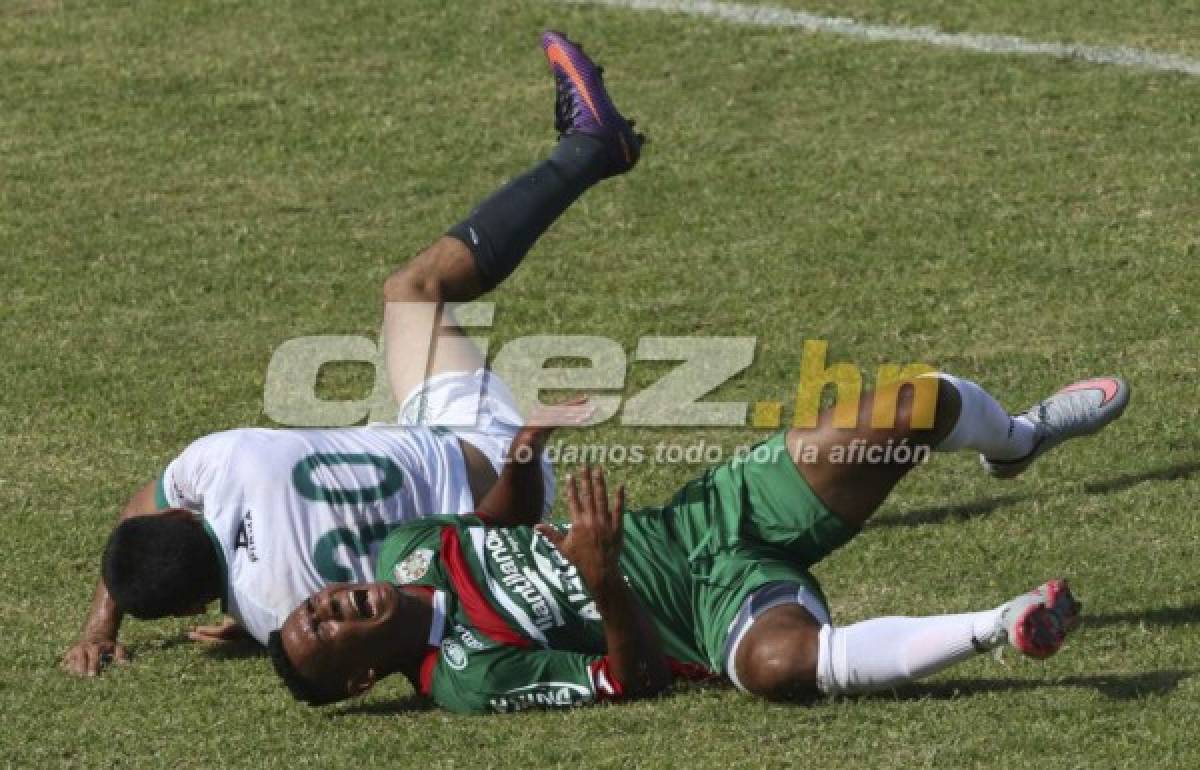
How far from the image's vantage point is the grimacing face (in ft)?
25.0

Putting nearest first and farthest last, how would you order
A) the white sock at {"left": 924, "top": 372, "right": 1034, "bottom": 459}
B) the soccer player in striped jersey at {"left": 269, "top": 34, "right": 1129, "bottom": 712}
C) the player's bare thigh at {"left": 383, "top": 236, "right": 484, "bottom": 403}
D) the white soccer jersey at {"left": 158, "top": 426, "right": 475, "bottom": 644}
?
1. the soccer player in striped jersey at {"left": 269, "top": 34, "right": 1129, "bottom": 712}
2. the white soccer jersey at {"left": 158, "top": 426, "right": 475, "bottom": 644}
3. the white sock at {"left": 924, "top": 372, "right": 1034, "bottom": 459}
4. the player's bare thigh at {"left": 383, "top": 236, "right": 484, "bottom": 403}

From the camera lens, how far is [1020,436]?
882 centimetres

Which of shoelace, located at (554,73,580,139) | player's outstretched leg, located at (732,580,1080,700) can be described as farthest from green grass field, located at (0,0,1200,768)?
shoelace, located at (554,73,580,139)

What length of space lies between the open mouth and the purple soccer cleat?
9.95 ft

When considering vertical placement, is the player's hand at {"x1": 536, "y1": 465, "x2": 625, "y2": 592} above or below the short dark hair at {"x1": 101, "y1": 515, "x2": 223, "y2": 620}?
above

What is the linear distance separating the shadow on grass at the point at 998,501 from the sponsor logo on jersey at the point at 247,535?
8.89 feet

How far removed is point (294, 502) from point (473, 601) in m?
0.79

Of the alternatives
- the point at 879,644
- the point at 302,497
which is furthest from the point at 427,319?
the point at 879,644

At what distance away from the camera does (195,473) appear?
27.7 ft

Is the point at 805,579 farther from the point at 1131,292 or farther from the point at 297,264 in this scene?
the point at 297,264

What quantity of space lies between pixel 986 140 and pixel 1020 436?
532 centimetres

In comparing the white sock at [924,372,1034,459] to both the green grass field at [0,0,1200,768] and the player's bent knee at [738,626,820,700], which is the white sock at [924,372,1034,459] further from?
the player's bent knee at [738,626,820,700]

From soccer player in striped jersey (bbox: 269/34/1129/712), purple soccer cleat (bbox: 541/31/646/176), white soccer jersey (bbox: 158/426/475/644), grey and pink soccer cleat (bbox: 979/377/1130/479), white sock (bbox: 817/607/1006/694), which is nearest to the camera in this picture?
white sock (bbox: 817/607/1006/694)

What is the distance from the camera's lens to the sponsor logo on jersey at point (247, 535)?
8.19 meters
